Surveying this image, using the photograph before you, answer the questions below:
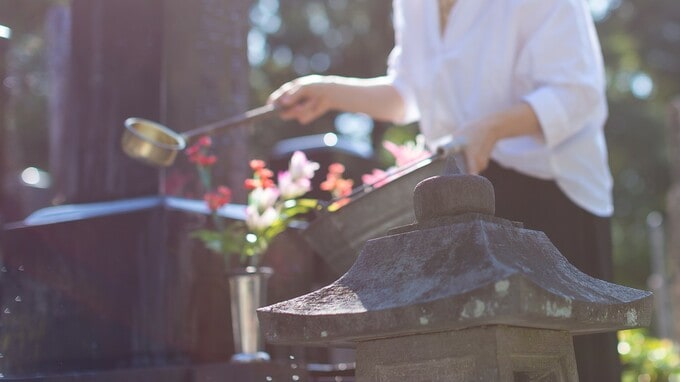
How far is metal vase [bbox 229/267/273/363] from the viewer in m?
2.99

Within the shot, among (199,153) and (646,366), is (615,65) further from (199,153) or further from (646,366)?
(199,153)

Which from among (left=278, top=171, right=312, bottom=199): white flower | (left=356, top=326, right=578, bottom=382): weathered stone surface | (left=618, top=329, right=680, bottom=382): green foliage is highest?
(left=278, top=171, right=312, bottom=199): white flower

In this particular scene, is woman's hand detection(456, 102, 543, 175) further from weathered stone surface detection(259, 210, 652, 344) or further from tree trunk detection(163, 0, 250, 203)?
tree trunk detection(163, 0, 250, 203)

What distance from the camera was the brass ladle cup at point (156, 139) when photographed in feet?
9.95

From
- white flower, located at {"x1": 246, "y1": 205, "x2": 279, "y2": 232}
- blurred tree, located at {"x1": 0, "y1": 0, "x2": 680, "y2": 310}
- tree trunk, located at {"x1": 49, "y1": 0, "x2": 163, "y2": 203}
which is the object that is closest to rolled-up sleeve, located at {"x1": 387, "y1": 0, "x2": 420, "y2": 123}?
white flower, located at {"x1": 246, "y1": 205, "x2": 279, "y2": 232}

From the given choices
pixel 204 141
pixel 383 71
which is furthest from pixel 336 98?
pixel 383 71

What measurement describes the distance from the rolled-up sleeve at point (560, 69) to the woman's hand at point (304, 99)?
73 cm

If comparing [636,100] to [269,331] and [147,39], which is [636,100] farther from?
[269,331]

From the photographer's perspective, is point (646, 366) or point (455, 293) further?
point (646, 366)

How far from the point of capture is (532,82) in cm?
290

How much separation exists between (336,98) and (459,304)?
6.21ft

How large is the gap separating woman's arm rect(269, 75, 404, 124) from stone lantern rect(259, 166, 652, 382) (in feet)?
4.86

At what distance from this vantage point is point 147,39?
12.1 feet

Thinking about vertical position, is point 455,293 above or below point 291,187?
below
